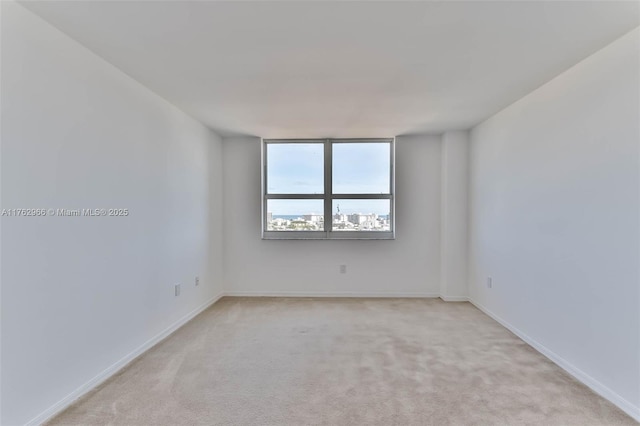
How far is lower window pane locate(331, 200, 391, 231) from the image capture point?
443 cm

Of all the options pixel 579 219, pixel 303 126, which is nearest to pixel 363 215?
pixel 303 126

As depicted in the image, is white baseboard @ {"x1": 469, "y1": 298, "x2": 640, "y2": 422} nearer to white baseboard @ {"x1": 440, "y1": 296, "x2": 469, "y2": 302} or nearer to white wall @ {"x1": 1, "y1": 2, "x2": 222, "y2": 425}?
white baseboard @ {"x1": 440, "y1": 296, "x2": 469, "y2": 302}

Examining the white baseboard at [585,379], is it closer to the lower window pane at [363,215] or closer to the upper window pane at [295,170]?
the lower window pane at [363,215]

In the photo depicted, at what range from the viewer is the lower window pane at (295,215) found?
447 cm

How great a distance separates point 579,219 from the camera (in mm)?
2160

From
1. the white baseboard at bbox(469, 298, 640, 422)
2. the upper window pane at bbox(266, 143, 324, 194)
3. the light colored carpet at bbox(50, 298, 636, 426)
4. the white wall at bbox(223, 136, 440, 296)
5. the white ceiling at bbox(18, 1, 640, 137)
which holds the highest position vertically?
the white ceiling at bbox(18, 1, 640, 137)

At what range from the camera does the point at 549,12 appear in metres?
1.59

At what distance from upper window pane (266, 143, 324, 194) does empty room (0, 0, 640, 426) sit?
2.64ft

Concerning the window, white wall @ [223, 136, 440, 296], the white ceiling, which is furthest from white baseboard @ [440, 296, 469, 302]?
the white ceiling

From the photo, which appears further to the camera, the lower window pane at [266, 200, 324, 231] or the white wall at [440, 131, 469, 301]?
the lower window pane at [266, 200, 324, 231]

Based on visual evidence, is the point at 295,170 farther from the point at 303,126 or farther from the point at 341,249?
the point at 341,249

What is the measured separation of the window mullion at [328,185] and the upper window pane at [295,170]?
8 cm

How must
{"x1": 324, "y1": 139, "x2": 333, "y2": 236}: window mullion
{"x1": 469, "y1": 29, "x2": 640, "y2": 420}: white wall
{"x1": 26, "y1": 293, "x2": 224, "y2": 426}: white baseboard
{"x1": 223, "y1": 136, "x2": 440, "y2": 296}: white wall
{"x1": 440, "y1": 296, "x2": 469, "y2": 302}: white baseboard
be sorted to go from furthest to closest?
1. {"x1": 324, "y1": 139, "x2": 333, "y2": 236}: window mullion
2. {"x1": 223, "y1": 136, "x2": 440, "y2": 296}: white wall
3. {"x1": 440, "y1": 296, "x2": 469, "y2": 302}: white baseboard
4. {"x1": 469, "y1": 29, "x2": 640, "y2": 420}: white wall
5. {"x1": 26, "y1": 293, "x2": 224, "y2": 426}: white baseboard

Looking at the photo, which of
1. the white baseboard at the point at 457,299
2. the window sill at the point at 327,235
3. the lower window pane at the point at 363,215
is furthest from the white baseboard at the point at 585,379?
the lower window pane at the point at 363,215
